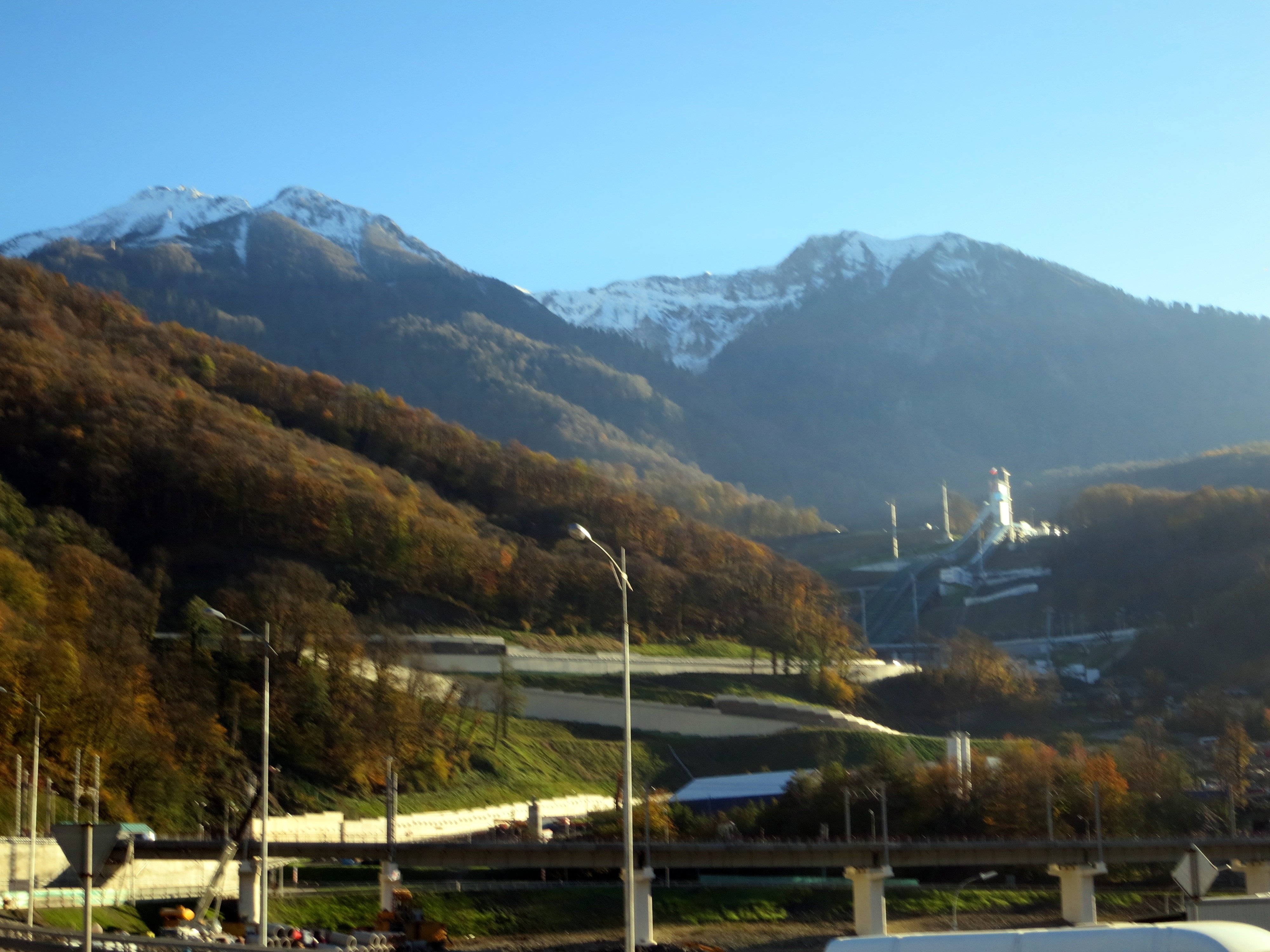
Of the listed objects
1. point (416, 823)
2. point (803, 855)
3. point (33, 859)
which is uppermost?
point (33, 859)

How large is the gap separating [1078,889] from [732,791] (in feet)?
87.8

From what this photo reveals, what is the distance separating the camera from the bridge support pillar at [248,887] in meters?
48.6

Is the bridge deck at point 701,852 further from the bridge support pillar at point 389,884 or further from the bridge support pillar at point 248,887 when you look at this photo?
the bridge support pillar at point 248,887

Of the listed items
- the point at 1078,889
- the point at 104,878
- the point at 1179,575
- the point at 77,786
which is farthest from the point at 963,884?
the point at 1179,575

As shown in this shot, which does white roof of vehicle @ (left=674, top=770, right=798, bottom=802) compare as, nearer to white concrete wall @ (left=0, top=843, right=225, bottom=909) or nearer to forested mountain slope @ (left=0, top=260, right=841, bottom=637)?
white concrete wall @ (left=0, top=843, right=225, bottom=909)

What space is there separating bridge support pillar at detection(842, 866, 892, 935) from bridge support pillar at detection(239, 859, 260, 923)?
2196 centimetres

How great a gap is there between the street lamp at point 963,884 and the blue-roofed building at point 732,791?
1245cm

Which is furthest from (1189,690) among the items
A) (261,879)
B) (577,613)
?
(261,879)

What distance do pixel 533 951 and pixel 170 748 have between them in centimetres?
2545

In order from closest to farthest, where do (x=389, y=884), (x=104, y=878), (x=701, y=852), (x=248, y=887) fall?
(x=104, y=878) < (x=248, y=887) < (x=389, y=884) < (x=701, y=852)

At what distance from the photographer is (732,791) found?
7819cm

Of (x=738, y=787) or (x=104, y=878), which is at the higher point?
(x=738, y=787)

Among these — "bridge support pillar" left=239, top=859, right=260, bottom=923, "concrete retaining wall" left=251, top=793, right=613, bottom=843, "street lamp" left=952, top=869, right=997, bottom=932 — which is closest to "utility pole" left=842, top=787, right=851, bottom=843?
"street lamp" left=952, top=869, right=997, bottom=932

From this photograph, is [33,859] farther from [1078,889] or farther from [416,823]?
[1078,889]
